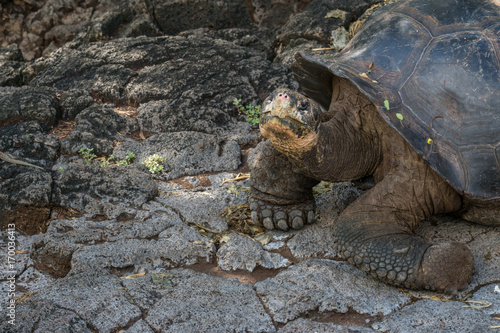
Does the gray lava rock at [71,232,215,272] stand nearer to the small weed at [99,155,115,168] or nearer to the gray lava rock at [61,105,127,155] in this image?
the small weed at [99,155,115,168]

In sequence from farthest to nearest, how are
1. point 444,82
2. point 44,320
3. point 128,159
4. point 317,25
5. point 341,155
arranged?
point 317,25
point 128,159
point 341,155
point 444,82
point 44,320

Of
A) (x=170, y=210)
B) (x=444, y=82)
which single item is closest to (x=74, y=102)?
(x=170, y=210)

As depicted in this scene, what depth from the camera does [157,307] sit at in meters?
2.36

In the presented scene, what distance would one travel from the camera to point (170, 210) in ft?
11.1

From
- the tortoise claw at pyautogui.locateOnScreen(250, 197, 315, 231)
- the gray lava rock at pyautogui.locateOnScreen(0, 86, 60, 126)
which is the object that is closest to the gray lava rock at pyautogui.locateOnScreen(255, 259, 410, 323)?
the tortoise claw at pyautogui.locateOnScreen(250, 197, 315, 231)

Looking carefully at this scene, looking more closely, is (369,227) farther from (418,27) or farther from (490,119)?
(418,27)

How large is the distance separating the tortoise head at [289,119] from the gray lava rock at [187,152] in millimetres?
1553

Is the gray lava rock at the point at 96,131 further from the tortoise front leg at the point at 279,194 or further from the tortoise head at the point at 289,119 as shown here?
the tortoise head at the point at 289,119

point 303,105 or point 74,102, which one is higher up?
point 303,105

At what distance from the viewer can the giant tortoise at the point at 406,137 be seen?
251 cm

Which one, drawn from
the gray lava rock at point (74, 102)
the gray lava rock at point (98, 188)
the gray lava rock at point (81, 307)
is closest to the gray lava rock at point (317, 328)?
the gray lava rock at point (81, 307)

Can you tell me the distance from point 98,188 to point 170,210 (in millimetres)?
551

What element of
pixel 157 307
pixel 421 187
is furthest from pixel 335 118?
pixel 157 307

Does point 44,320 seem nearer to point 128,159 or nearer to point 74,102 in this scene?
point 128,159
